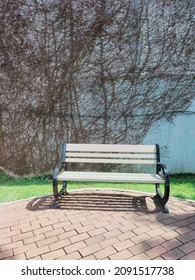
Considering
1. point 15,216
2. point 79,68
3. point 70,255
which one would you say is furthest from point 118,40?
point 70,255

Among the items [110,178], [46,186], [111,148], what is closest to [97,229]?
[110,178]

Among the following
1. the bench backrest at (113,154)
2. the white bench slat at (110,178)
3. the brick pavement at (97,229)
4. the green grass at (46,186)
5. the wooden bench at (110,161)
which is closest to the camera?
the brick pavement at (97,229)

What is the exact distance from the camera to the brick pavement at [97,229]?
2240 mm

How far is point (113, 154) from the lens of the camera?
381 centimetres

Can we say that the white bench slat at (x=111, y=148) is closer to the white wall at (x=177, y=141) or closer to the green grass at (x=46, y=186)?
the green grass at (x=46, y=186)

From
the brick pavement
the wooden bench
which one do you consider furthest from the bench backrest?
the brick pavement

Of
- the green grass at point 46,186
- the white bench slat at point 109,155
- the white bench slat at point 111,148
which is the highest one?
the white bench slat at point 111,148

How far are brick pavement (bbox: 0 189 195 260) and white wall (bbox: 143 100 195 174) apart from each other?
1.54 m

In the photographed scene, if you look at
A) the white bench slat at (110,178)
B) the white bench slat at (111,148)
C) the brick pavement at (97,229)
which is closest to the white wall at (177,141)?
the white bench slat at (111,148)

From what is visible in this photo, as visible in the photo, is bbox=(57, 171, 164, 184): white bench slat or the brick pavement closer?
the brick pavement

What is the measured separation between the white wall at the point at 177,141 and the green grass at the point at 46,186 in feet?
0.82

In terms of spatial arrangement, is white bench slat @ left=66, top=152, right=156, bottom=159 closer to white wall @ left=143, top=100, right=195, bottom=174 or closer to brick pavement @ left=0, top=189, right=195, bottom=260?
brick pavement @ left=0, top=189, right=195, bottom=260

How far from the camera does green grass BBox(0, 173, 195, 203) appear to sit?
3828 millimetres

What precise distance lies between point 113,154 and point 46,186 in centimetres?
146
